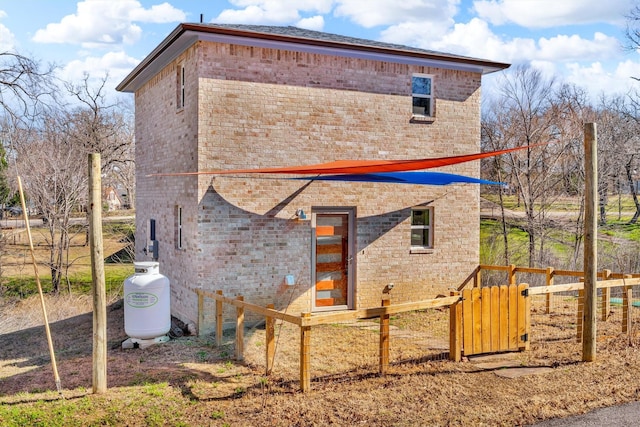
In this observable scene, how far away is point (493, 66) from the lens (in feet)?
42.5

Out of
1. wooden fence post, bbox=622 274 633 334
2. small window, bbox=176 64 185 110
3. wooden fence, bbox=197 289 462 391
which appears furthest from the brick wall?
wooden fence post, bbox=622 274 633 334

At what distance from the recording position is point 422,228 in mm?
12766

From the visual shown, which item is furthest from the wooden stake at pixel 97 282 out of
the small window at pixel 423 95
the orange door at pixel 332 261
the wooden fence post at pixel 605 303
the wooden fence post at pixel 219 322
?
the wooden fence post at pixel 605 303

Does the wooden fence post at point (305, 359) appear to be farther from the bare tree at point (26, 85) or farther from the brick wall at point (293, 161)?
the bare tree at point (26, 85)

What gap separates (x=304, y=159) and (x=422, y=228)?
10.7 ft

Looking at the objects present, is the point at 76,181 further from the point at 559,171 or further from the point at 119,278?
the point at 559,171

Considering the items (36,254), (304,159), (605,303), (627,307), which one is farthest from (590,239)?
(36,254)

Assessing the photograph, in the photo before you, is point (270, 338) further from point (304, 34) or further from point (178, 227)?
point (304, 34)

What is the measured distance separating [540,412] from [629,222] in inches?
1259

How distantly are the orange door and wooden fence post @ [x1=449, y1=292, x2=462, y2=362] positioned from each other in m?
3.78

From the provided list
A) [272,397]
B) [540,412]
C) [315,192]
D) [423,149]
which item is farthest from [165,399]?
[423,149]

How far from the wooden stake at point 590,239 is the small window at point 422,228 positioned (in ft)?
14.6

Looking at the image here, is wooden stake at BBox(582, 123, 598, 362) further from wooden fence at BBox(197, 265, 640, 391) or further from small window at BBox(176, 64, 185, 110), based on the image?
small window at BBox(176, 64, 185, 110)

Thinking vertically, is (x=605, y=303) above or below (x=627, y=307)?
below
